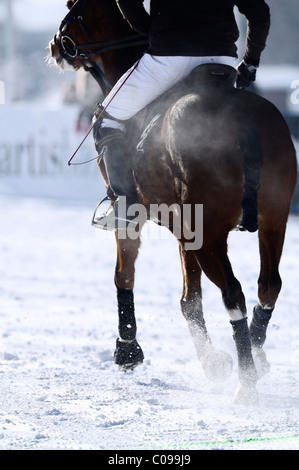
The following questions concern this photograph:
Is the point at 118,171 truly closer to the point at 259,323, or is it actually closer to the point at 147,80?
the point at 147,80

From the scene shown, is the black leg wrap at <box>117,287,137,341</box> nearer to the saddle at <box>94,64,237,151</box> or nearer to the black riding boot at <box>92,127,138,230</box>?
the black riding boot at <box>92,127,138,230</box>

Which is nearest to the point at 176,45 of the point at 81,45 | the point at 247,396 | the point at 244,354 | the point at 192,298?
the point at 81,45

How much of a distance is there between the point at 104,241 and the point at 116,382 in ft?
22.5

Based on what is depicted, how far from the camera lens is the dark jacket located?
433cm

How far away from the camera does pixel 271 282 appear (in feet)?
14.7

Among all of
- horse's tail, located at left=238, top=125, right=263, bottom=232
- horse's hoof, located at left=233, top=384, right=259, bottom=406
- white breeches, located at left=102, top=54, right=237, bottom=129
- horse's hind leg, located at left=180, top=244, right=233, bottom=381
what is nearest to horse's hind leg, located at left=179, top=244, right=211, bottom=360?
horse's hind leg, located at left=180, top=244, right=233, bottom=381

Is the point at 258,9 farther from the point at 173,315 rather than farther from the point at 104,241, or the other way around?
the point at 104,241

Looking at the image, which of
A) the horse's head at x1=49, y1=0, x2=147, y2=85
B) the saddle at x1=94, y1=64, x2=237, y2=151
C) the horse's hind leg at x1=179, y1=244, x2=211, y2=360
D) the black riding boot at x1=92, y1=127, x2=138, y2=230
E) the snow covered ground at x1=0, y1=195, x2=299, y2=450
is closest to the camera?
the snow covered ground at x1=0, y1=195, x2=299, y2=450

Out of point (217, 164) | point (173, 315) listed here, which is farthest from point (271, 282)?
point (173, 315)

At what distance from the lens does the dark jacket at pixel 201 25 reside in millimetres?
4332

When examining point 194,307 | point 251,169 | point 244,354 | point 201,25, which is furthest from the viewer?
point 194,307

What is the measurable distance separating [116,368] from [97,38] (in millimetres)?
1980

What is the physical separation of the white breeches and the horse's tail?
62 cm

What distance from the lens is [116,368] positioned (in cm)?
521
